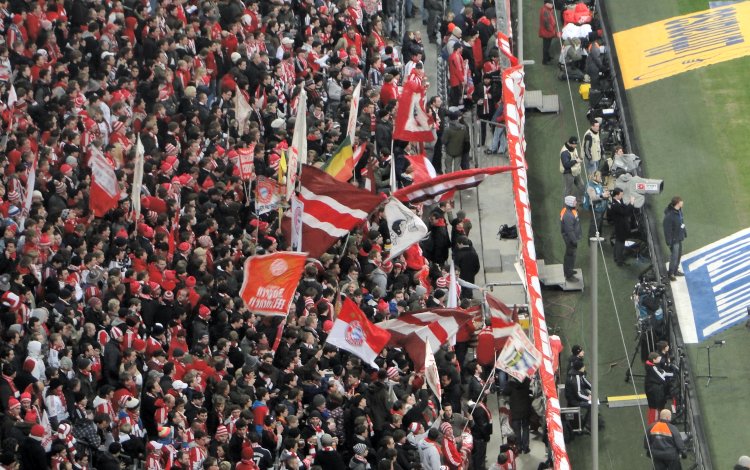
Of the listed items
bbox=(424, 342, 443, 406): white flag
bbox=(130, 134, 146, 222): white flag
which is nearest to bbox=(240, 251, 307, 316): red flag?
bbox=(130, 134, 146, 222): white flag

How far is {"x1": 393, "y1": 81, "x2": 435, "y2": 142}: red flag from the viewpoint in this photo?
35719 mm

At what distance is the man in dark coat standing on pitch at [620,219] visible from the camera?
37.3 meters

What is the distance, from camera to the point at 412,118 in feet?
118

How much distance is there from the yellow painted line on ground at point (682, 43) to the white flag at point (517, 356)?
16.0 meters

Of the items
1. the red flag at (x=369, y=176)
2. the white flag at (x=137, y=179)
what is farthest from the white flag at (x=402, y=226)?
the white flag at (x=137, y=179)

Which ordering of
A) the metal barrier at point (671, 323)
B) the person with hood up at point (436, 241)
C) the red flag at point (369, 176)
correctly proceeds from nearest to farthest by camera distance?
the metal barrier at point (671, 323)
the red flag at point (369, 176)
the person with hood up at point (436, 241)

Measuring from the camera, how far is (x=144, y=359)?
2784 cm

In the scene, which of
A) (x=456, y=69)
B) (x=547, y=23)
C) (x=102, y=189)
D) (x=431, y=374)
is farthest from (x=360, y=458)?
(x=547, y=23)

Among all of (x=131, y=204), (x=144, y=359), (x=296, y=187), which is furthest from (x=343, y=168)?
(x=144, y=359)

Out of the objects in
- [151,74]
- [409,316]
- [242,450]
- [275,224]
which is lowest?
[242,450]

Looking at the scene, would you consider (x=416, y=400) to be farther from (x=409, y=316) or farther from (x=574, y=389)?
(x=574, y=389)

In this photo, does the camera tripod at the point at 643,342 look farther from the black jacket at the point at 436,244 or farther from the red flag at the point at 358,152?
the red flag at the point at 358,152

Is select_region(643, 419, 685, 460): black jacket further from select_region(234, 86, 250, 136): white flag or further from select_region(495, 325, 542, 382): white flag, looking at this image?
select_region(234, 86, 250, 136): white flag

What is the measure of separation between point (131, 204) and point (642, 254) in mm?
11256
